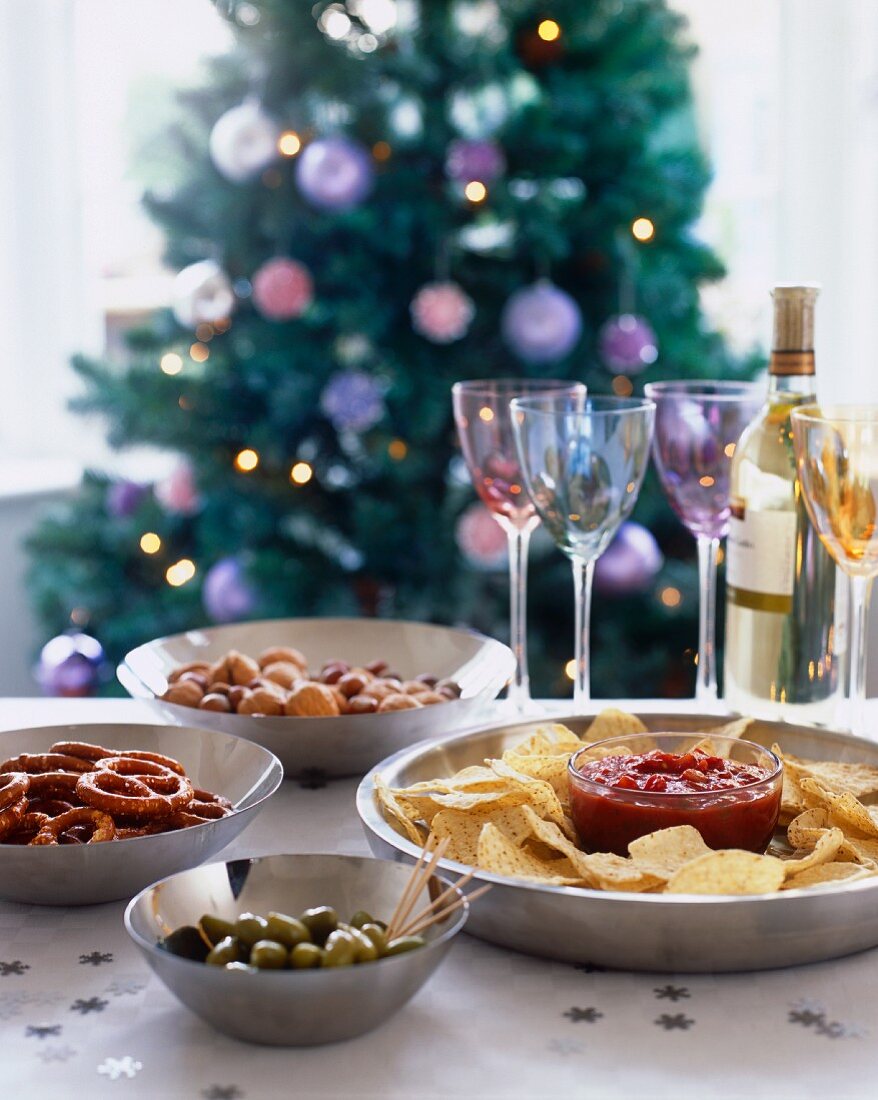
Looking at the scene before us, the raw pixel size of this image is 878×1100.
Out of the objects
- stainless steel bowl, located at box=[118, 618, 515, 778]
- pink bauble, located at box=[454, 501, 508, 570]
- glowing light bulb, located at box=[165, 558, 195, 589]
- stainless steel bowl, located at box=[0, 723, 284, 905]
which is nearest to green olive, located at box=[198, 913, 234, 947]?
stainless steel bowl, located at box=[0, 723, 284, 905]

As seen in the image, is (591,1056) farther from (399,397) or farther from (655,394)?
(399,397)

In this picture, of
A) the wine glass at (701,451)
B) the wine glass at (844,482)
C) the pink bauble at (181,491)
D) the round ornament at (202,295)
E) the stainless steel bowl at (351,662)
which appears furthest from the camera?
the pink bauble at (181,491)

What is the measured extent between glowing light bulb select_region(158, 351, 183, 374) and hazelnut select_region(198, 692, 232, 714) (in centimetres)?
151

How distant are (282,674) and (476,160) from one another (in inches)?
51.9

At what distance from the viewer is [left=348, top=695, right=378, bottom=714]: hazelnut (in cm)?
116

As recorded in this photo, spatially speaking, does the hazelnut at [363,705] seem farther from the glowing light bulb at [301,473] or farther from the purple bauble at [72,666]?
the purple bauble at [72,666]

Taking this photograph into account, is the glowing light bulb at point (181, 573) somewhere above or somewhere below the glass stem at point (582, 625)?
below

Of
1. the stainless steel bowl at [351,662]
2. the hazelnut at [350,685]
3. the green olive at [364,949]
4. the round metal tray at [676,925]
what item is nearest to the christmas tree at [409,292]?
the stainless steel bowl at [351,662]

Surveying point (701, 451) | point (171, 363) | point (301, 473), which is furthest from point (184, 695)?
point (171, 363)

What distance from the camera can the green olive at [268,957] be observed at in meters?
0.68

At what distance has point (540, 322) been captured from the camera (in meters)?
2.31

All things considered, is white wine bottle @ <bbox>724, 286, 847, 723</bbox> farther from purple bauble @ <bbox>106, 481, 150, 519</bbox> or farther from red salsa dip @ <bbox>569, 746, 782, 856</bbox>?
purple bauble @ <bbox>106, 481, 150, 519</bbox>

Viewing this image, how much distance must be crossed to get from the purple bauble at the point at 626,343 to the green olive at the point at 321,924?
1.76 metres

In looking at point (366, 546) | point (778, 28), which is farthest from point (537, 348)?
point (778, 28)
